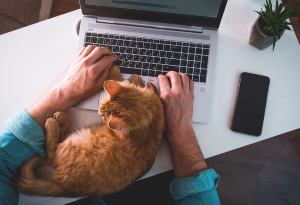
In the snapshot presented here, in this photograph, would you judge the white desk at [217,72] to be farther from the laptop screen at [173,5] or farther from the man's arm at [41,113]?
the laptop screen at [173,5]

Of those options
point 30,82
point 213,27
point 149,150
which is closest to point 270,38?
point 213,27

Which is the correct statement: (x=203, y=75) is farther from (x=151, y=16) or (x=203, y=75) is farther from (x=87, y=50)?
(x=87, y=50)

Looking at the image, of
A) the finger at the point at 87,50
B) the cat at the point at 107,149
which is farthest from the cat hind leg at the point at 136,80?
the finger at the point at 87,50

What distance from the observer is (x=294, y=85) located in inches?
33.3

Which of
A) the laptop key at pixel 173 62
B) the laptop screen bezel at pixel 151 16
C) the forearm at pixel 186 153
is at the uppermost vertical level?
the laptop screen bezel at pixel 151 16

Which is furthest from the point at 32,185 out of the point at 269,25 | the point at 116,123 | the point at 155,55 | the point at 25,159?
the point at 269,25

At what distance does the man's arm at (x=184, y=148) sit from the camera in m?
0.72

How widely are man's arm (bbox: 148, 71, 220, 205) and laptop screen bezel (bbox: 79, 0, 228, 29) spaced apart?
0.23 metres

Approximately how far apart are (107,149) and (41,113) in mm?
311

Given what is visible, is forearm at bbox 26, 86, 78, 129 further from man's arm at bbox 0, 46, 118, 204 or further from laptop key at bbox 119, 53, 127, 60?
laptop key at bbox 119, 53, 127, 60

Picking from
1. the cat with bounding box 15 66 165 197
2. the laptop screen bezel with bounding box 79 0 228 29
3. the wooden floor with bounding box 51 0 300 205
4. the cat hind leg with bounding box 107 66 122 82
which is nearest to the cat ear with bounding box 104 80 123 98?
the cat with bounding box 15 66 165 197

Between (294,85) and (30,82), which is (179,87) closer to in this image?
(294,85)

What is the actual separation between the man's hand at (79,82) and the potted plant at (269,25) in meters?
0.64

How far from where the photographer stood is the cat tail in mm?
690
